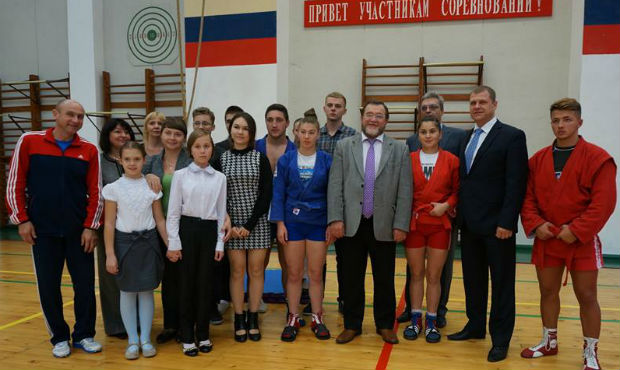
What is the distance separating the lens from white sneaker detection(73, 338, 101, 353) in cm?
276

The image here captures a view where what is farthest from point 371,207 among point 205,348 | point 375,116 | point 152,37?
Result: point 152,37

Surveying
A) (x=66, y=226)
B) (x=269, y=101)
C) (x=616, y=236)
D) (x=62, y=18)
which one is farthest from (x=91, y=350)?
(x=62, y=18)

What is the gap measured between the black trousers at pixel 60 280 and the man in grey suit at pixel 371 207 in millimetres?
1444

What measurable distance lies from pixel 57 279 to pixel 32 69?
21.7 feet

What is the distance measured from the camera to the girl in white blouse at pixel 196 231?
2660 millimetres

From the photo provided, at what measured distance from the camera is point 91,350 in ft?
9.04

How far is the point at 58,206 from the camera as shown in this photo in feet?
8.52

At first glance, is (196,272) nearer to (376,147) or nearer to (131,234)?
(131,234)

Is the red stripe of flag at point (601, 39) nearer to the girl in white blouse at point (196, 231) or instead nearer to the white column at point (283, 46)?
the white column at point (283, 46)

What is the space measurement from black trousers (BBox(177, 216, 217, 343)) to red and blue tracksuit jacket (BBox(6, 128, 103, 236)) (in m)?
0.62

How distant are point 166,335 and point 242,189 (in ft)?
3.41

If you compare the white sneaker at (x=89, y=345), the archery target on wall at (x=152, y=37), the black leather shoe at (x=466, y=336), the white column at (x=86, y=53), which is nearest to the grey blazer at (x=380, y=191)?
the black leather shoe at (x=466, y=336)

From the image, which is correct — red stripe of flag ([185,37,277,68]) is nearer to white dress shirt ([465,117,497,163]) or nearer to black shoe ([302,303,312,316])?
black shoe ([302,303,312,316])

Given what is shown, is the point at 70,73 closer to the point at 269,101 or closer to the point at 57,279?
the point at 269,101
